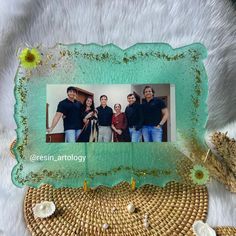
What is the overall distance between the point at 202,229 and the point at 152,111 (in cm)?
18

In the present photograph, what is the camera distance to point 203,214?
0.50 meters

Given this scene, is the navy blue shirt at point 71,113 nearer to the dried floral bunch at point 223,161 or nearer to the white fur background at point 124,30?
the white fur background at point 124,30

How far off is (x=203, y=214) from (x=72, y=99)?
0.83ft

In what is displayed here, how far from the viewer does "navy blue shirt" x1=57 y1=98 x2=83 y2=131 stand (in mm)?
497

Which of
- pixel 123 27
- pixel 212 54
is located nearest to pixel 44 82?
pixel 123 27

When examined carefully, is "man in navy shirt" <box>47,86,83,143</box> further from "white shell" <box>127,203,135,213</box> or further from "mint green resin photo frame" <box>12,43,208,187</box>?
"white shell" <box>127,203,135,213</box>

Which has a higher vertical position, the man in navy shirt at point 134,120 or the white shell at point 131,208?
the man in navy shirt at point 134,120

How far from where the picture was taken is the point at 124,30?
0.53m

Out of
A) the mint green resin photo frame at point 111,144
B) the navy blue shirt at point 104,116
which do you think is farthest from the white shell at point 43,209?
the navy blue shirt at point 104,116

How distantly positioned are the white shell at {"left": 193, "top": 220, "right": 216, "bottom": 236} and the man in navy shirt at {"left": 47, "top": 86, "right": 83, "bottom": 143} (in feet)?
0.69

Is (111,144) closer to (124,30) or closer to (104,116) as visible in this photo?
(104,116)

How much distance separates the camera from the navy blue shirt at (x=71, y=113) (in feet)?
1.63

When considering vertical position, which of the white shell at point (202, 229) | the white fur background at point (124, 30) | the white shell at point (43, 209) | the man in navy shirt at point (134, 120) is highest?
the white fur background at point (124, 30)

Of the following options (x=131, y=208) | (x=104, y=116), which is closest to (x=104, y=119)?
(x=104, y=116)
